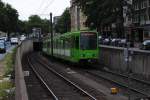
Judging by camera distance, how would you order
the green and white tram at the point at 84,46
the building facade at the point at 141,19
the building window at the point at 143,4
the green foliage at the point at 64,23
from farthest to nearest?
the green foliage at the point at 64,23 < the building window at the point at 143,4 < the building facade at the point at 141,19 < the green and white tram at the point at 84,46

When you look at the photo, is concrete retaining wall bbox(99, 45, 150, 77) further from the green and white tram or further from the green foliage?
the green foliage

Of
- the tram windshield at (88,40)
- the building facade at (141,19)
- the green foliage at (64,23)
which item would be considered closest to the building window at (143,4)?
the building facade at (141,19)

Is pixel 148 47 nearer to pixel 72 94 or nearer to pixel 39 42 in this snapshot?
pixel 72 94

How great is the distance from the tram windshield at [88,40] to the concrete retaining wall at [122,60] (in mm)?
1410

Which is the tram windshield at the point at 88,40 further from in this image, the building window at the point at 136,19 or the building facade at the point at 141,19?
the building window at the point at 136,19

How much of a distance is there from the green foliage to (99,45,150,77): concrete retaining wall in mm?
136467

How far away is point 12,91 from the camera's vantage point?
691 inches

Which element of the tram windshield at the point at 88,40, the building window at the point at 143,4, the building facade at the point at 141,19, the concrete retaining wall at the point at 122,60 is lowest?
the concrete retaining wall at the point at 122,60

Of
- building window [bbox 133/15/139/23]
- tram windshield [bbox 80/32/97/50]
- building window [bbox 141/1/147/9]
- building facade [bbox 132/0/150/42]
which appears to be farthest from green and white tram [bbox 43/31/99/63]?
building window [bbox 133/15/139/23]

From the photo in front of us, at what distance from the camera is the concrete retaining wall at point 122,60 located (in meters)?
29.9

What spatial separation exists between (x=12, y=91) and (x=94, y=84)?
10.5 meters

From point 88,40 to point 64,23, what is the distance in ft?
486

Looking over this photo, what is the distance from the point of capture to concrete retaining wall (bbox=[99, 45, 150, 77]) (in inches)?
1178

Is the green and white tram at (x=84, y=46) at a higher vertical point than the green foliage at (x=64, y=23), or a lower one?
lower
